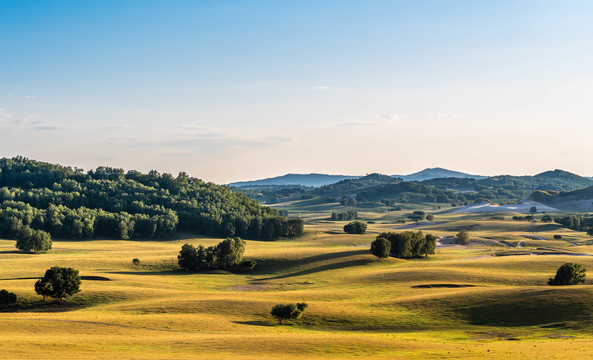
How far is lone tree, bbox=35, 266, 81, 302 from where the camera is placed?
79.6 meters

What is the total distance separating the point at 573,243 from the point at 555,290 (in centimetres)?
12841

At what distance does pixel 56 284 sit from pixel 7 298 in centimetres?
654

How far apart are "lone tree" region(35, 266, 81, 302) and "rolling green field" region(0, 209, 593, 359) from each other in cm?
192

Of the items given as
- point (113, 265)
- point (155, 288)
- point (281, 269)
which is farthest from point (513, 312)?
point (113, 265)

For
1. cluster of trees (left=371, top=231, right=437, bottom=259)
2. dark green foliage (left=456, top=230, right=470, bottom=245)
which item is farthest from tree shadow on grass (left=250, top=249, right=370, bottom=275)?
dark green foliage (left=456, top=230, right=470, bottom=245)

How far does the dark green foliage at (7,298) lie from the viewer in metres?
76.9

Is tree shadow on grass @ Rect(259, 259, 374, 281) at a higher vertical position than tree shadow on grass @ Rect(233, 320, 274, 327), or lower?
higher

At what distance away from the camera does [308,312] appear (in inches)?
2901

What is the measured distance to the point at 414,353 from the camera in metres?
50.3

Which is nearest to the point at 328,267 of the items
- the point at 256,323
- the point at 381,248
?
the point at 381,248

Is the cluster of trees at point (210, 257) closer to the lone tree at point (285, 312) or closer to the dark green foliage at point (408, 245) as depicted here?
the dark green foliage at point (408, 245)

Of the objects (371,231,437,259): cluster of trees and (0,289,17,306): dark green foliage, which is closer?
(0,289,17,306): dark green foliage

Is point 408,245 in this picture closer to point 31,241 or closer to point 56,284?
point 56,284

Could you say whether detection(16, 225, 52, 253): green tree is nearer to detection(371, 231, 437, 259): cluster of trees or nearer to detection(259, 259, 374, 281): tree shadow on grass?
detection(259, 259, 374, 281): tree shadow on grass
